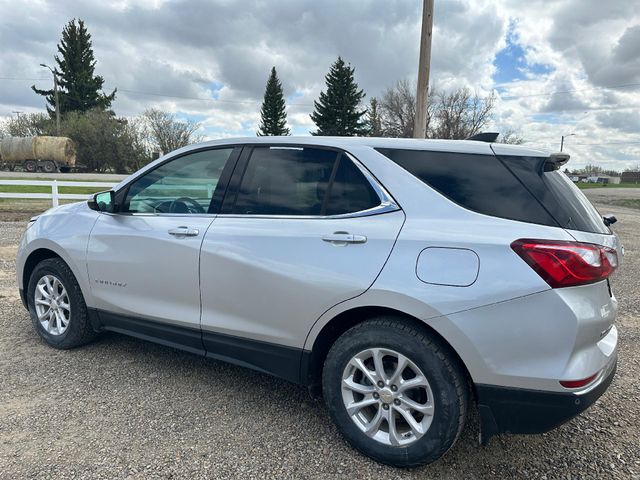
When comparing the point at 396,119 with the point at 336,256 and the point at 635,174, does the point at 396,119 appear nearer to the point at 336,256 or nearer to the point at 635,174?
the point at 336,256

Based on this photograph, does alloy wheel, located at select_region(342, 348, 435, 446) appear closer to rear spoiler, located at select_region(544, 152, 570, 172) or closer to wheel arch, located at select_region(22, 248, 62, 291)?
rear spoiler, located at select_region(544, 152, 570, 172)

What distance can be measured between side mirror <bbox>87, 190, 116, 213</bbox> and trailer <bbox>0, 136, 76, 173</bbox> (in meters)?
41.6

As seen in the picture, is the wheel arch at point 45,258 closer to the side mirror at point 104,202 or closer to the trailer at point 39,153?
the side mirror at point 104,202

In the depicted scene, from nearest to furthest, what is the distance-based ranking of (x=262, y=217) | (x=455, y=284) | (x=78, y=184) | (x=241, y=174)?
(x=455, y=284), (x=262, y=217), (x=241, y=174), (x=78, y=184)

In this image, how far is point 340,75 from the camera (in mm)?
48062

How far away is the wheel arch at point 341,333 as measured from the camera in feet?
7.43

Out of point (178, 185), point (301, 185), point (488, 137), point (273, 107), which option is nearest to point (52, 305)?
Result: point (178, 185)

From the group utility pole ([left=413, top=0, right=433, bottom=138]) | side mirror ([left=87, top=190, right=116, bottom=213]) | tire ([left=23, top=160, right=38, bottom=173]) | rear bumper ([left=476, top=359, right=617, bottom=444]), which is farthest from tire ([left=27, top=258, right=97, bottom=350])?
tire ([left=23, top=160, right=38, bottom=173])

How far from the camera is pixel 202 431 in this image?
2.74 m

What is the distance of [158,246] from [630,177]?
9326 cm

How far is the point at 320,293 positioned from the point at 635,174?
92.7 metres

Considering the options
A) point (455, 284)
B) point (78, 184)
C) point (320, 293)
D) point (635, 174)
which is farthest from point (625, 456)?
point (635, 174)

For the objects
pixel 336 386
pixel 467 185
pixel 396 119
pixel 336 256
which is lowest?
pixel 336 386

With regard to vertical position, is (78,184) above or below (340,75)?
below
